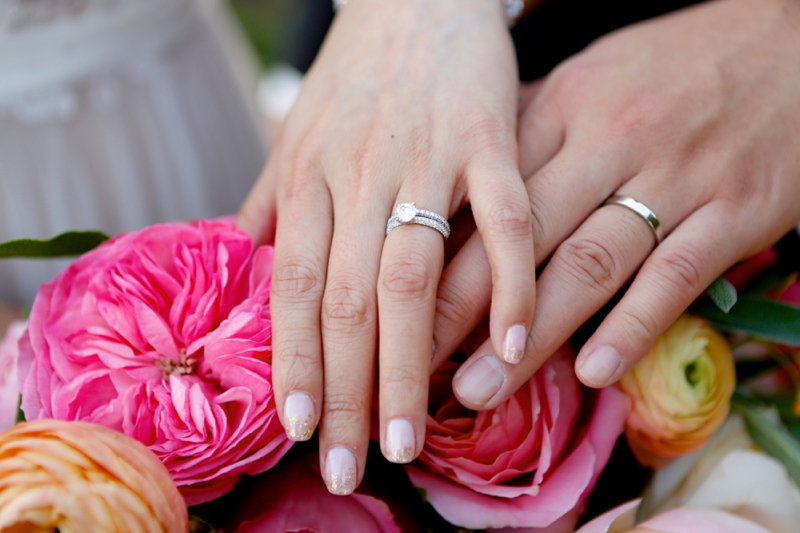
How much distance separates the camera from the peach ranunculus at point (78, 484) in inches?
12.6

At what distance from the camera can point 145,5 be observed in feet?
3.39

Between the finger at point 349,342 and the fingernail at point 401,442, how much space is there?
1.1 inches

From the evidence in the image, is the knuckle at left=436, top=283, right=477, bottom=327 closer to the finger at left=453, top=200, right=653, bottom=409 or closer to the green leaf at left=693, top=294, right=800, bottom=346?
the finger at left=453, top=200, right=653, bottom=409

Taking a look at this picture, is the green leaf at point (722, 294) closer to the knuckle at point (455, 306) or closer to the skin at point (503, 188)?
the skin at point (503, 188)

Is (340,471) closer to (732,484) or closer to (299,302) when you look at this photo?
(299,302)

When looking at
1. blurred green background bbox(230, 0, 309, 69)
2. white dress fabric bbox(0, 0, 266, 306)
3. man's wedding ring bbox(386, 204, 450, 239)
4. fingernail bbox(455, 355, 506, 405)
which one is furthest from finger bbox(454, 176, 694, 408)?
blurred green background bbox(230, 0, 309, 69)

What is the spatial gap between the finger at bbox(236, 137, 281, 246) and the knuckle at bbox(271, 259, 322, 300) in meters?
0.13

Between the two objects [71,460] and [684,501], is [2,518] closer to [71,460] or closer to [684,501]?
[71,460]

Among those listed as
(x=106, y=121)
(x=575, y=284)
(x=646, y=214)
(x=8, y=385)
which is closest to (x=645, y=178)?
(x=646, y=214)

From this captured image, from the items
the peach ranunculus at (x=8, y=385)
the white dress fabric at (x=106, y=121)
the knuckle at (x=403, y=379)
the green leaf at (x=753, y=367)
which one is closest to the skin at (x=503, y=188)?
the knuckle at (x=403, y=379)

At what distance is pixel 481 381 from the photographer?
0.47 m

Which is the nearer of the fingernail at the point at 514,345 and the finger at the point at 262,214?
the fingernail at the point at 514,345

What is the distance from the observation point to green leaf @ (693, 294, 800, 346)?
0.50m

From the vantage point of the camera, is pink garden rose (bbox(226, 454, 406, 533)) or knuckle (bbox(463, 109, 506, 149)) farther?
knuckle (bbox(463, 109, 506, 149))
